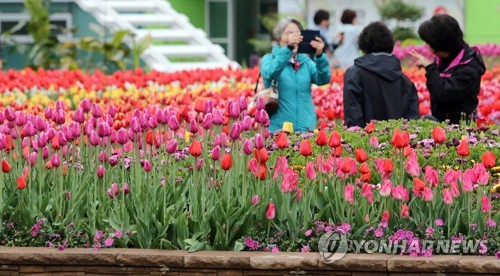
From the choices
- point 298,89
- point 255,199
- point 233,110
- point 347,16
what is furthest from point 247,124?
point 347,16

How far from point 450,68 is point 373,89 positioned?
2.36ft

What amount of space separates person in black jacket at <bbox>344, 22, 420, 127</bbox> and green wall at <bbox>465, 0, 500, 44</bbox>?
23.6 metres

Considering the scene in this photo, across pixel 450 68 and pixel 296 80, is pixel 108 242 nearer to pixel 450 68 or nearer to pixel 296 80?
pixel 296 80

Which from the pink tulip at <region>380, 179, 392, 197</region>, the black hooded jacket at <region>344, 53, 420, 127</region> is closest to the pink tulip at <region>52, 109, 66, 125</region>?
the pink tulip at <region>380, 179, 392, 197</region>

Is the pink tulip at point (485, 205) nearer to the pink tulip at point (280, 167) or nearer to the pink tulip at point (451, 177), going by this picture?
the pink tulip at point (451, 177)

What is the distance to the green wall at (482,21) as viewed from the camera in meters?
36.1

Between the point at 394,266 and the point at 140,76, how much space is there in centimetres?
1183

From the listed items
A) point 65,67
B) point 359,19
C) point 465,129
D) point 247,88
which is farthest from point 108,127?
point 359,19

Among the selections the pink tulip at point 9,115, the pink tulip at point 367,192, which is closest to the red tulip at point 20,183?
the pink tulip at point 9,115

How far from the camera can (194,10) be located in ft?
133

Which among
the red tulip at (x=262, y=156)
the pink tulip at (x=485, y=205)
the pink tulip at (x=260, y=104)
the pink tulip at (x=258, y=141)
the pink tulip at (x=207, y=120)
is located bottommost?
the pink tulip at (x=485, y=205)

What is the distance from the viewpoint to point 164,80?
1836 cm

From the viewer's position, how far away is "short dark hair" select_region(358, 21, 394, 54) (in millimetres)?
12586

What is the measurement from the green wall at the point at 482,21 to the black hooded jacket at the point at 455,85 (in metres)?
23.4
